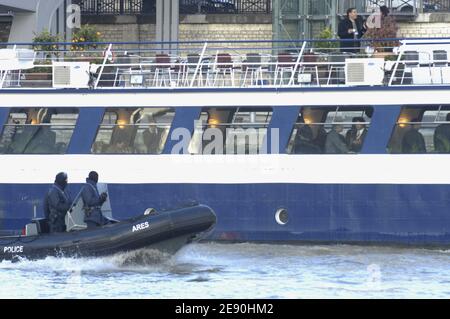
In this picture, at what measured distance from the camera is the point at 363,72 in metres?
28.0

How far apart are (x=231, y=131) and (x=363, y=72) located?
268cm

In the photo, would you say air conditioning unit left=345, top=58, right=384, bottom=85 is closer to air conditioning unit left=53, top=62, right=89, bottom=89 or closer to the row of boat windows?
the row of boat windows

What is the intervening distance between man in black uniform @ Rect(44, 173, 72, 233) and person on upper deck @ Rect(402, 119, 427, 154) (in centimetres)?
616

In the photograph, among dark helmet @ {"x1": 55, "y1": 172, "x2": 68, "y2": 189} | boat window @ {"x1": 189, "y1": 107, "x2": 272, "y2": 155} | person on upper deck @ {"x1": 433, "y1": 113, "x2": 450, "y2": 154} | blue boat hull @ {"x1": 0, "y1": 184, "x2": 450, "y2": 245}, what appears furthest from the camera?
boat window @ {"x1": 189, "y1": 107, "x2": 272, "y2": 155}

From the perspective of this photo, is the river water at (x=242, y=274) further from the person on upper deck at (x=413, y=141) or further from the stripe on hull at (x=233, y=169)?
the person on upper deck at (x=413, y=141)

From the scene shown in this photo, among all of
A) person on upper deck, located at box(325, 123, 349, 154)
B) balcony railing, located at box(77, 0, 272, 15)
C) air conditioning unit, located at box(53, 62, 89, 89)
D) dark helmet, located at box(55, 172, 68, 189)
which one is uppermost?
balcony railing, located at box(77, 0, 272, 15)

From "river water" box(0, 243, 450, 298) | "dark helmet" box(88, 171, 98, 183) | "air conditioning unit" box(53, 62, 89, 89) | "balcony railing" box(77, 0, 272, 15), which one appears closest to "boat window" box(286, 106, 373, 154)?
"river water" box(0, 243, 450, 298)

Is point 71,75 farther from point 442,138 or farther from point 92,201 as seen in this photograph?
point 442,138

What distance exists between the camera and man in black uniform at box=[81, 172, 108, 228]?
26078 millimetres

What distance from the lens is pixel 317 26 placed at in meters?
47.2

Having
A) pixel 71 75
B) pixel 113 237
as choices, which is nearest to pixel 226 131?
pixel 71 75

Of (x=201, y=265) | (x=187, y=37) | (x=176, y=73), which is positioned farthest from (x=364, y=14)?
(x=201, y=265)
